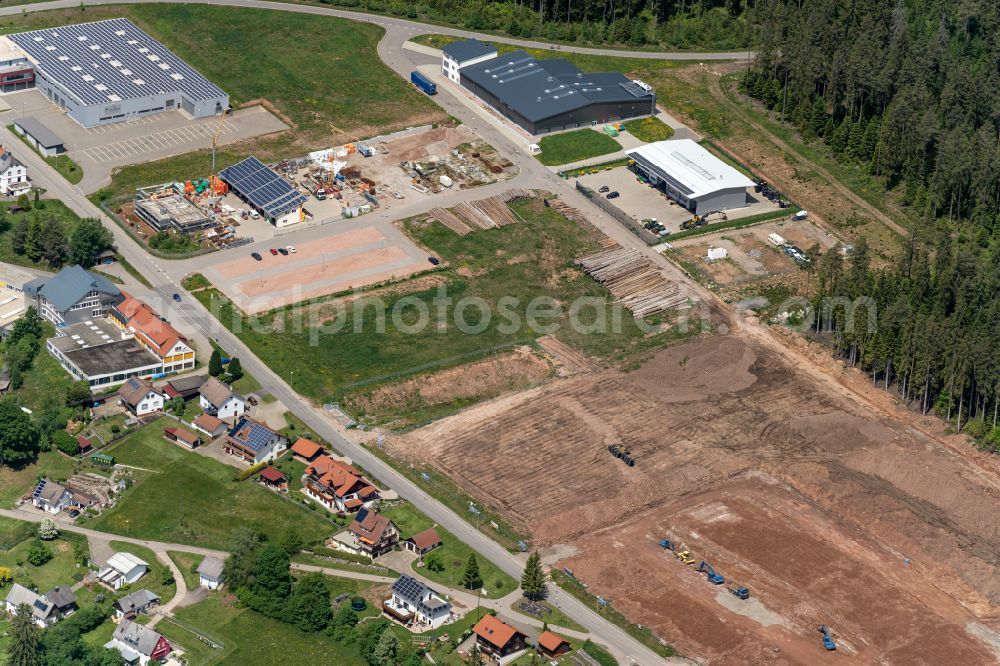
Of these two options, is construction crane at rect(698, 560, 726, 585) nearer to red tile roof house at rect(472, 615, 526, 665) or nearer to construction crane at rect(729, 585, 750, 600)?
construction crane at rect(729, 585, 750, 600)

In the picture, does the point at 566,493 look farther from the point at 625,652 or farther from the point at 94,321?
the point at 94,321

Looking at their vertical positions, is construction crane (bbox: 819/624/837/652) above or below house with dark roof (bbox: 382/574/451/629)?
below

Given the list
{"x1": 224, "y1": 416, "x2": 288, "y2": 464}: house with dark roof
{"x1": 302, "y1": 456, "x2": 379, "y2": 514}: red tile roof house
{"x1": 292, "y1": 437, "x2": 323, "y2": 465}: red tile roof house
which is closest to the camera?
{"x1": 302, "y1": 456, "x2": 379, "y2": 514}: red tile roof house

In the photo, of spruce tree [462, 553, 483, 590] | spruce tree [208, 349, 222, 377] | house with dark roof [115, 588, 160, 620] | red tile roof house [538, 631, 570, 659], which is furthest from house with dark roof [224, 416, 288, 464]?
red tile roof house [538, 631, 570, 659]

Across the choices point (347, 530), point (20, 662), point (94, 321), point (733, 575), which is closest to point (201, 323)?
point (94, 321)

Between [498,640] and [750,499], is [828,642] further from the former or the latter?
[498,640]

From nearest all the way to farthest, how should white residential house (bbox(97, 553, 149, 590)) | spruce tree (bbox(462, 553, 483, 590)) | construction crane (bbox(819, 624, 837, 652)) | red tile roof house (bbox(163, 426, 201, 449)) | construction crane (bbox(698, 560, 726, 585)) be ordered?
1. construction crane (bbox(819, 624, 837, 652))
2. white residential house (bbox(97, 553, 149, 590))
3. spruce tree (bbox(462, 553, 483, 590))
4. construction crane (bbox(698, 560, 726, 585))
5. red tile roof house (bbox(163, 426, 201, 449))

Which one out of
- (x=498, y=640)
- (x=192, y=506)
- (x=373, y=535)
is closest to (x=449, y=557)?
(x=373, y=535)
